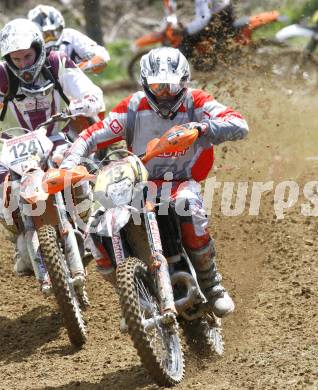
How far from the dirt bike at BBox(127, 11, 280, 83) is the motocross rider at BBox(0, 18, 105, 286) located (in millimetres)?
6545

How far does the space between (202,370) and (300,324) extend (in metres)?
1.07

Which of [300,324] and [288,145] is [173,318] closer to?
[300,324]

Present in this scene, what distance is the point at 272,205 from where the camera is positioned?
33.1ft

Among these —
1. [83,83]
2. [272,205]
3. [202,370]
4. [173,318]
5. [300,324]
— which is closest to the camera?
[173,318]

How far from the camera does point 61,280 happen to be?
→ 6594 millimetres

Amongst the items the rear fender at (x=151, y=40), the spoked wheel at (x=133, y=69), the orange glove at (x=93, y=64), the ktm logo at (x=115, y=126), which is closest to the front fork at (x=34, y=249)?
the ktm logo at (x=115, y=126)

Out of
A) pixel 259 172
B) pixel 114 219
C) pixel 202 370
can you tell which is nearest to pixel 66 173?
pixel 114 219

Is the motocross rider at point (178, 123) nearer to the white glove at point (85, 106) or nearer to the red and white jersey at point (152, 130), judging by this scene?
the red and white jersey at point (152, 130)

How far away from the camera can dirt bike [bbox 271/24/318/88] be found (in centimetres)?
1466

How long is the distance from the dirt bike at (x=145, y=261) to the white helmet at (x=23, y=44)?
2278mm

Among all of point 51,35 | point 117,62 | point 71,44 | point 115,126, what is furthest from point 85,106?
point 117,62

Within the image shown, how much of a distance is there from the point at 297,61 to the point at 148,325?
9.95 metres

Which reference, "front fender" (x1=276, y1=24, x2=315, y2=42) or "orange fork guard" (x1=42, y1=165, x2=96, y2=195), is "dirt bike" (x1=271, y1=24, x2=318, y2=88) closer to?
"front fender" (x1=276, y1=24, x2=315, y2=42)

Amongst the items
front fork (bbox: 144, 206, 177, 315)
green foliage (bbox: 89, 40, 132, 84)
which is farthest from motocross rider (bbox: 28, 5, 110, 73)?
green foliage (bbox: 89, 40, 132, 84)
